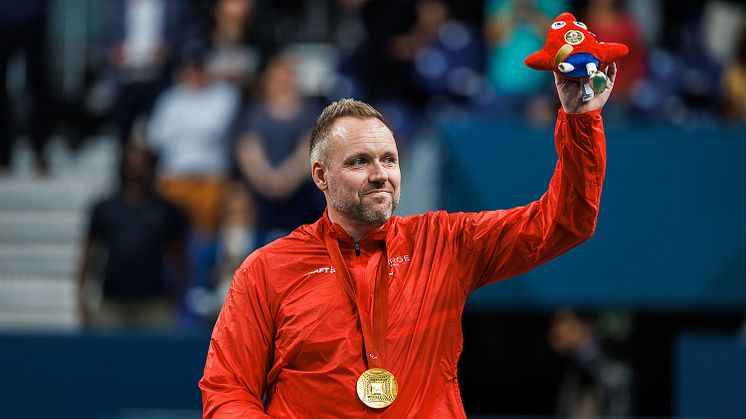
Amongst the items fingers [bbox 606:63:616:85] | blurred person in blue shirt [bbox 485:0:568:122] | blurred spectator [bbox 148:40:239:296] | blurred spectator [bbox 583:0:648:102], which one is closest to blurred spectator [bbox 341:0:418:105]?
blurred person in blue shirt [bbox 485:0:568:122]

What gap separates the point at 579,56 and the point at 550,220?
1.73ft

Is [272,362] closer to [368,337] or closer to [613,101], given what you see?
[368,337]

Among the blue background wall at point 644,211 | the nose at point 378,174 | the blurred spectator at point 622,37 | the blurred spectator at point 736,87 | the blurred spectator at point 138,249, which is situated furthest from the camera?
the blurred spectator at point 736,87

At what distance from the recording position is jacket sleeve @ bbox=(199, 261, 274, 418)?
13.0ft

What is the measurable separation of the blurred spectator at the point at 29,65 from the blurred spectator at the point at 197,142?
5.38 ft

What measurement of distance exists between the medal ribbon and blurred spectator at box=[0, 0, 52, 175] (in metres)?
8.28

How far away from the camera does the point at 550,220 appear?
13.0 ft

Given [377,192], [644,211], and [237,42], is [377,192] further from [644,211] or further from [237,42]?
[237,42]

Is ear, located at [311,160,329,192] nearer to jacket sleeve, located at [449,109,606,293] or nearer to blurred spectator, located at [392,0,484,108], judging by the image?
jacket sleeve, located at [449,109,606,293]

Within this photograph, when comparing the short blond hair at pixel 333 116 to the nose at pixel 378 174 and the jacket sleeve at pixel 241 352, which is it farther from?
the jacket sleeve at pixel 241 352

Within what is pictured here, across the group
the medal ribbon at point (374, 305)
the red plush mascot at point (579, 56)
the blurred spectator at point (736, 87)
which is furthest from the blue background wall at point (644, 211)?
the red plush mascot at point (579, 56)

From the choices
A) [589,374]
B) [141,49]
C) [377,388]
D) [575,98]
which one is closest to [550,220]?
[575,98]

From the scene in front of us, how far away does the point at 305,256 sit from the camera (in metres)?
4.21

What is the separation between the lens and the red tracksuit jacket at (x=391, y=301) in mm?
3932
